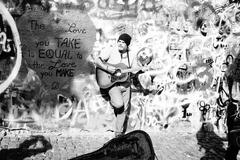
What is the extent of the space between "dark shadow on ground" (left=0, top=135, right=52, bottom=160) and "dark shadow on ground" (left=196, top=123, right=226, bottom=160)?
3.04 metres

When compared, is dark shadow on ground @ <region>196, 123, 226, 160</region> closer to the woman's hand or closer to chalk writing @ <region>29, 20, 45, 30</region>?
the woman's hand

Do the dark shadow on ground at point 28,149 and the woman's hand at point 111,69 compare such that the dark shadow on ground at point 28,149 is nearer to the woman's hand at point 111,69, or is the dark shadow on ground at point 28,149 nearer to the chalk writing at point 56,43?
the chalk writing at point 56,43

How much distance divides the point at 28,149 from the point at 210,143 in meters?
3.82

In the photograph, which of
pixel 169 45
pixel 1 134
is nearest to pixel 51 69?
pixel 1 134

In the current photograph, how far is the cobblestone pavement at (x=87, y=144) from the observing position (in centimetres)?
573

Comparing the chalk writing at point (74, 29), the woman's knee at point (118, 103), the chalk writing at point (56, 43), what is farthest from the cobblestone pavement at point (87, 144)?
the chalk writing at point (74, 29)

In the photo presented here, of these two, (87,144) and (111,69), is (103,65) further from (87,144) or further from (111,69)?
(87,144)

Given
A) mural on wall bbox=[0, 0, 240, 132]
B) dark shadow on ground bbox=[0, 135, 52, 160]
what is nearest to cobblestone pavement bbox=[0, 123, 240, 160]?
dark shadow on ground bbox=[0, 135, 52, 160]

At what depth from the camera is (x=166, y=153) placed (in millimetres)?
6164

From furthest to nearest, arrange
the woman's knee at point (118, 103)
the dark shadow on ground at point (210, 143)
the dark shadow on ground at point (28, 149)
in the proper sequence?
1. the woman's knee at point (118, 103)
2. the dark shadow on ground at point (210, 143)
3. the dark shadow on ground at point (28, 149)

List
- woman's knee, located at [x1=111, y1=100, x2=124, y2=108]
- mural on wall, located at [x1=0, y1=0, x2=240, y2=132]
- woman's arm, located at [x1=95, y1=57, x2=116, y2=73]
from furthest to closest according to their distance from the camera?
woman's knee, located at [x1=111, y1=100, x2=124, y2=108] → woman's arm, located at [x1=95, y1=57, x2=116, y2=73] → mural on wall, located at [x1=0, y1=0, x2=240, y2=132]

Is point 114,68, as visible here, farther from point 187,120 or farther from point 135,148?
point 135,148

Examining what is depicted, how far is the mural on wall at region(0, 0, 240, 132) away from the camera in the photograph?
6504mm

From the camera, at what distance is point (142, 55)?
6961 mm
